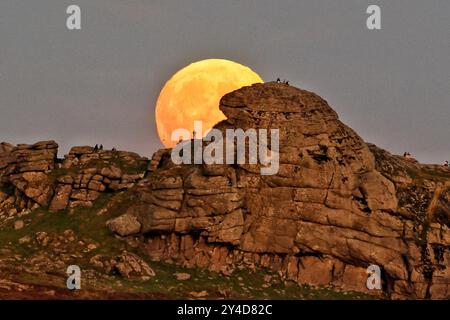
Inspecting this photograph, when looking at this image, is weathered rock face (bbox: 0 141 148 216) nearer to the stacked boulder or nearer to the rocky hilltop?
the stacked boulder

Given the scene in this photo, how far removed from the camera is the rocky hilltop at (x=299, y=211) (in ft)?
173

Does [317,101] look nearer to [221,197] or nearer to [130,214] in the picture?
[221,197]

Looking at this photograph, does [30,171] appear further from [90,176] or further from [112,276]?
[112,276]

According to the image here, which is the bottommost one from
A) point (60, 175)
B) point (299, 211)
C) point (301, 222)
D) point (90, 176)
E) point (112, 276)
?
point (112, 276)

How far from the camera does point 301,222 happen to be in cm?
5397

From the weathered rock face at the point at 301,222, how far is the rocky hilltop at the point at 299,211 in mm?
89

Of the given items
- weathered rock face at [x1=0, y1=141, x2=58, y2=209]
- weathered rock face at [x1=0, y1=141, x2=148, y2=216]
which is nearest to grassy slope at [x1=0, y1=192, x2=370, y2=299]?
weathered rock face at [x1=0, y1=141, x2=148, y2=216]

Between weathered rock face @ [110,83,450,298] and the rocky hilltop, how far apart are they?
0.29 ft

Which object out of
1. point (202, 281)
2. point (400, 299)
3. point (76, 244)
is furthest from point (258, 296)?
point (76, 244)

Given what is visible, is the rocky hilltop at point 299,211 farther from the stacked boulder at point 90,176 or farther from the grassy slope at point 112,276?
the grassy slope at point 112,276

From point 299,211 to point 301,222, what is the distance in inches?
38.8

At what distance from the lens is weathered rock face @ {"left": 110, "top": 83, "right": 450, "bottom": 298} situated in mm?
52531

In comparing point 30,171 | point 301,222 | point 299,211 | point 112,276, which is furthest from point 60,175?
point 301,222

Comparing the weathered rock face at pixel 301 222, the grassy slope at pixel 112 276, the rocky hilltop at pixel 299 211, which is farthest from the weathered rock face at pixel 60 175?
the weathered rock face at pixel 301 222
